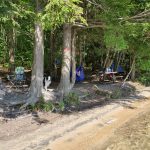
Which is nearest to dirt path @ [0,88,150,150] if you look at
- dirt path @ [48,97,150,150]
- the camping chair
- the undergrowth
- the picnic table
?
dirt path @ [48,97,150,150]

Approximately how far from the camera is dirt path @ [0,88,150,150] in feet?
41.1

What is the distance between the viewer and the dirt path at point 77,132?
12.5m

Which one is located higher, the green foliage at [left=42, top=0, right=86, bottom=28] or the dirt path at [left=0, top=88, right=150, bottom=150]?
the green foliage at [left=42, top=0, right=86, bottom=28]

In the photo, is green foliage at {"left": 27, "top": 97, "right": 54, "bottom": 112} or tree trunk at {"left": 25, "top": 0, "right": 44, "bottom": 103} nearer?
green foliage at {"left": 27, "top": 97, "right": 54, "bottom": 112}

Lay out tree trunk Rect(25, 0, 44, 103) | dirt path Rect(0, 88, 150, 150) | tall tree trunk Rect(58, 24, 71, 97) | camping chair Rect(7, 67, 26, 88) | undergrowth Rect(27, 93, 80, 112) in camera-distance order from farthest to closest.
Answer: camping chair Rect(7, 67, 26, 88), tall tree trunk Rect(58, 24, 71, 97), tree trunk Rect(25, 0, 44, 103), undergrowth Rect(27, 93, 80, 112), dirt path Rect(0, 88, 150, 150)

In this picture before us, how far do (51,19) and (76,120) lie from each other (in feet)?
13.5

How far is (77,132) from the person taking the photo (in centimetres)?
1425

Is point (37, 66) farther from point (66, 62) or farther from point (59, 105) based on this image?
point (66, 62)

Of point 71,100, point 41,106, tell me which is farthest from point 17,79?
point 41,106

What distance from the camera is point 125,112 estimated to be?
59.8ft

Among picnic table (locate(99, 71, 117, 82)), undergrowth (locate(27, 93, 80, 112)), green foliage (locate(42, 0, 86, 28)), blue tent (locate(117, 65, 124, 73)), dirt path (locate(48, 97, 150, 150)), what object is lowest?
dirt path (locate(48, 97, 150, 150))

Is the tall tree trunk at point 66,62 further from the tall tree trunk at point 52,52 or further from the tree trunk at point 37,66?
the tall tree trunk at point 52,52

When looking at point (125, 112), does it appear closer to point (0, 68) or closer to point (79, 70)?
point (79, 70)

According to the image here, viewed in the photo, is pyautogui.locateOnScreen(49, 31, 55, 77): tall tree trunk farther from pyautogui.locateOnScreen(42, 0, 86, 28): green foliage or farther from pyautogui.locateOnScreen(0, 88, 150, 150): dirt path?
pyautogui.locateOnScreen(42, 0, 86, 28): green foliage
